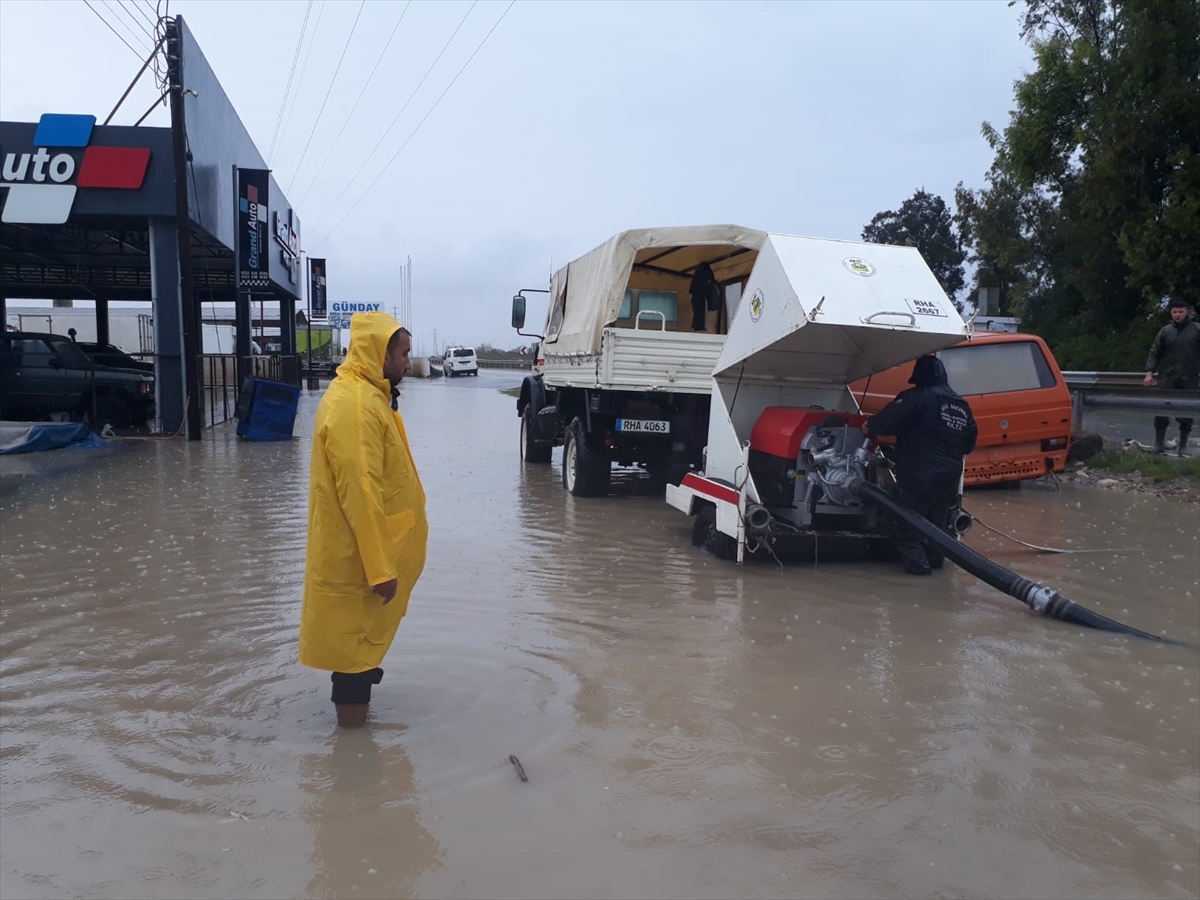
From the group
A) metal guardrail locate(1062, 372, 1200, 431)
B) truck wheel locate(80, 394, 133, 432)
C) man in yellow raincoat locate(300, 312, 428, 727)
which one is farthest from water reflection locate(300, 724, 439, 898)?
truck wheel locate(80, 394, 133, 432)

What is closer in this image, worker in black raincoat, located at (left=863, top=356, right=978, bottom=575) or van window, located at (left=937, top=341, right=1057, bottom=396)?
worker in black raincoat, located at (left=863, top=356, right=978, bottom=575)

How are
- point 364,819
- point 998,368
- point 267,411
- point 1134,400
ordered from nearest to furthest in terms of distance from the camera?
point 364,819 → point 998,368 → point 1134,400 → point 267,411

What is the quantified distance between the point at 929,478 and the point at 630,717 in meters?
3.72

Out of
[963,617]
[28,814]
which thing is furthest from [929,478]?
[28,814]

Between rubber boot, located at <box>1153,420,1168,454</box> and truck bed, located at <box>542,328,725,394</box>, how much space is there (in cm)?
634

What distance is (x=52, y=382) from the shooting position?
60.1 feet

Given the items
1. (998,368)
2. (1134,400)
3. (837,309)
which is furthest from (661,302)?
(1134,400)

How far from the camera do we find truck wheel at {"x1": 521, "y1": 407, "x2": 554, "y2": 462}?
14953mm

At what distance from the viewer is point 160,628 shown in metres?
6.33

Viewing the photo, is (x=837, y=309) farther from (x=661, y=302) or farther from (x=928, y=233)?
(x=928, y=233)

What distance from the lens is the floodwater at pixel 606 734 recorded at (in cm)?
353

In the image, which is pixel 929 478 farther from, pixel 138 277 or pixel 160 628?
pixel 138 277

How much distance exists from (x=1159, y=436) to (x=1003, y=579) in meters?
8.02

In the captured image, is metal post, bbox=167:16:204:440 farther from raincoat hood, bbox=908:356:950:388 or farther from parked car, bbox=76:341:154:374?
raincoat hood, bbox=908:356:950:388
